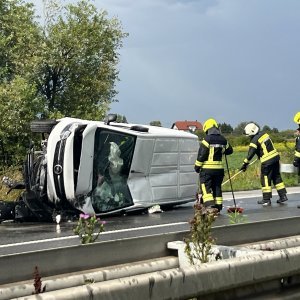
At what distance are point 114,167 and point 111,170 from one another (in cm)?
9

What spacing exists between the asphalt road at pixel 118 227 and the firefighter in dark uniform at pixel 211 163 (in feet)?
1.34

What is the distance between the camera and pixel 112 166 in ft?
34.3

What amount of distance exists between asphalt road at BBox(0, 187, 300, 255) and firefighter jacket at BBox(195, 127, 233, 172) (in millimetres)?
932

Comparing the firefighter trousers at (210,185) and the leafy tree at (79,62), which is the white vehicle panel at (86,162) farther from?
the leafy tree at (79,62)

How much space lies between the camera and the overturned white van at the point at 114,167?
9836mm

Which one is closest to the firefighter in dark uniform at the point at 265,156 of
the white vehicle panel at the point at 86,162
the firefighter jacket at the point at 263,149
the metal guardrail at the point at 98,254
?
the firefighter jacket at the point at 263,149

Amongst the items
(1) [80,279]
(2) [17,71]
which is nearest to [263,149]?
(1) [80,279]

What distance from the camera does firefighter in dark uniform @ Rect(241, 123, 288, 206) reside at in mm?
13000

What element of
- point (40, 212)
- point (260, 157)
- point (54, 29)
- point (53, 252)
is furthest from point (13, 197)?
point (54, 29)

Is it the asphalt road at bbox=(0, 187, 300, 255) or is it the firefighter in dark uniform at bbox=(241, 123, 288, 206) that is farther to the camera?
the firefighter in dark uniform at bbox=(241, 123, 288, 206)

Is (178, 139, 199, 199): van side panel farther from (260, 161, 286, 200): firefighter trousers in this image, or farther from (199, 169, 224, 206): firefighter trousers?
(260, 161, 286, 200): firefighter trousers

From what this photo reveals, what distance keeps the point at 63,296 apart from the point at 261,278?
1.48m

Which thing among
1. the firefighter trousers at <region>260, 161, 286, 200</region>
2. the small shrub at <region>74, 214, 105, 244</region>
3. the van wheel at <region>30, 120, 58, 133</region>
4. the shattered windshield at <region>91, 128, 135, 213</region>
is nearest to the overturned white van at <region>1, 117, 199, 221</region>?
the shattered windshield at <region>91, 128, 135, 213</region>

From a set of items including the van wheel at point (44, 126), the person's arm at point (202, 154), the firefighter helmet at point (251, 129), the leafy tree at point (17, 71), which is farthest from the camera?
the leafy tree at point (17, 71)
